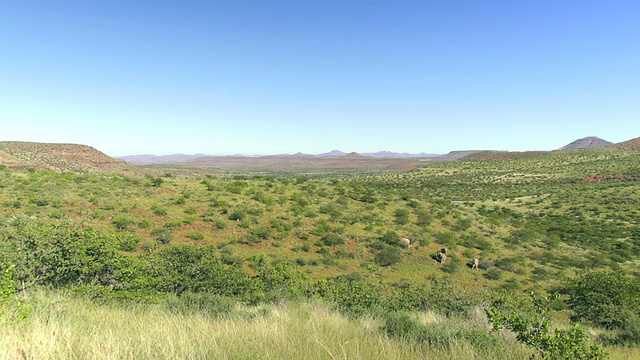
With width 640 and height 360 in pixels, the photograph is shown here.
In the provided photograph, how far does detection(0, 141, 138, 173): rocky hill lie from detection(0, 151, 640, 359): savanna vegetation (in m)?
45.5

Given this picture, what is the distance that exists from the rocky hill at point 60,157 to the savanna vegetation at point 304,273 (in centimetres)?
4552

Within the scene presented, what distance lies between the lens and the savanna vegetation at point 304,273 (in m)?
4.39

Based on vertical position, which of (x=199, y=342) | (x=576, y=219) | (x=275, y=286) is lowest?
(x=576, y=219)

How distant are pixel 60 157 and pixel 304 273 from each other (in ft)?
297

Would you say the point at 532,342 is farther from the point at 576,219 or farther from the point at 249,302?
the point at 576,219

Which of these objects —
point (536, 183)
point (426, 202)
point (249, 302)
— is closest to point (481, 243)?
point (426, 202)

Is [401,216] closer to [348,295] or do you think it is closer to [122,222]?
[348,295]

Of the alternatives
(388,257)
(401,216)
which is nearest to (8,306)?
(388,257)

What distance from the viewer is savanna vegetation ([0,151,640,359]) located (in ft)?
14.4

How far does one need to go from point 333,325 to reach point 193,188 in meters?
32.2

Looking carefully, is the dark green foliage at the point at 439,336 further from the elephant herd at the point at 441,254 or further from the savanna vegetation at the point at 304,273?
the elephant herd at the point at 441,254

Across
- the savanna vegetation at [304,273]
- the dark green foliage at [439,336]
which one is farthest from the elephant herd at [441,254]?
the dark green foliage at [439,336]

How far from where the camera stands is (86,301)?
6.57m

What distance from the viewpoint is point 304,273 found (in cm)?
1667
